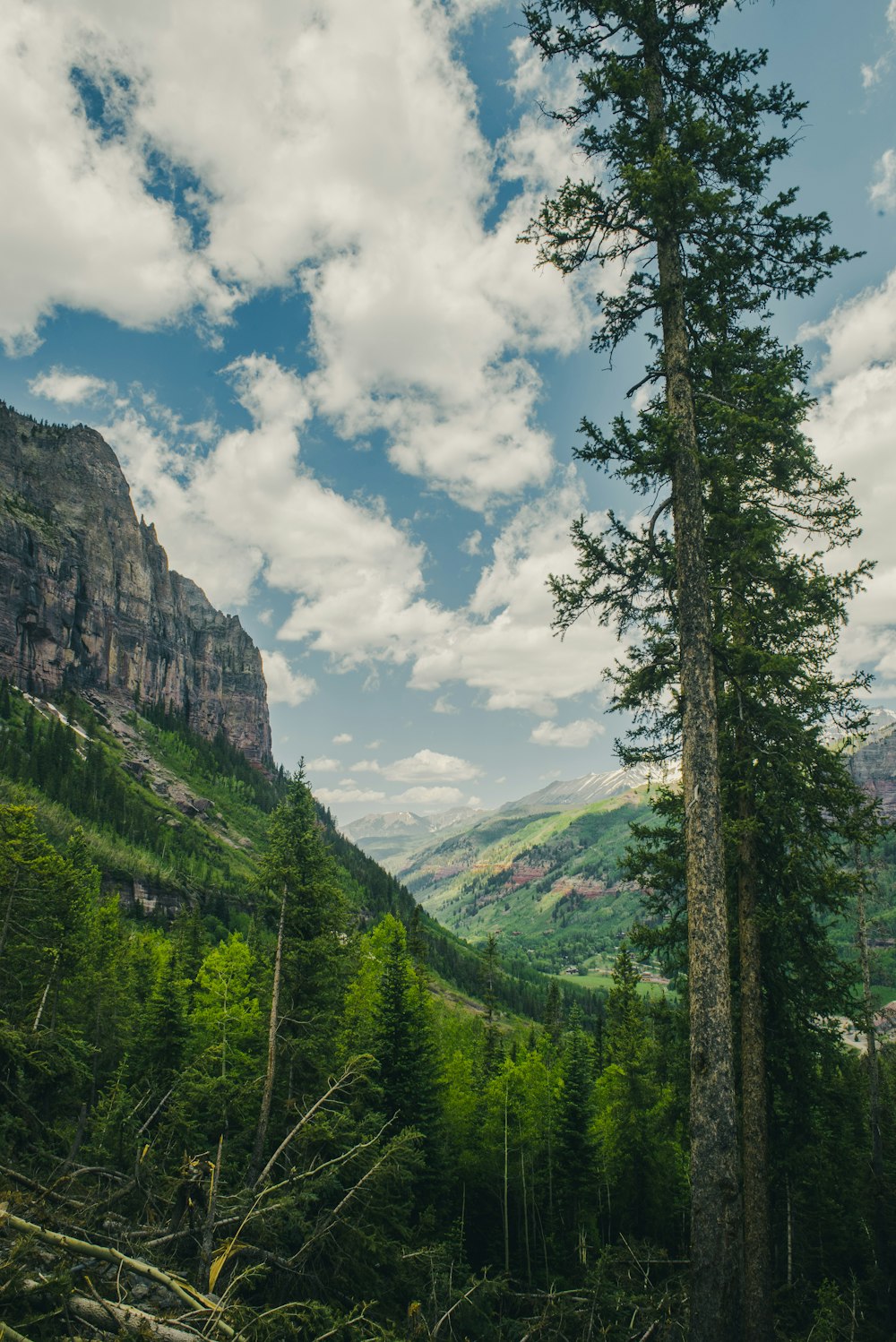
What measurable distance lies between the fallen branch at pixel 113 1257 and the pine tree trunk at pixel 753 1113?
299 inches

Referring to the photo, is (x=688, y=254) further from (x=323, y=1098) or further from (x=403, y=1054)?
(x=403, y=1054)

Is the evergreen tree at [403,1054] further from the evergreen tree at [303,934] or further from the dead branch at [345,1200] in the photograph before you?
the dead branch at [345,1200]

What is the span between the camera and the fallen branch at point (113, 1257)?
4.86 metres

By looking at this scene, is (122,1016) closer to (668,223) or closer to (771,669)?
(771,669)

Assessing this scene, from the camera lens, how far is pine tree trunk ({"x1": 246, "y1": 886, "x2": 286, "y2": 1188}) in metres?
14.0

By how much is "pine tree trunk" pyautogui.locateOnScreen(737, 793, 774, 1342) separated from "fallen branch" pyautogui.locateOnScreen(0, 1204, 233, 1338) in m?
7.59

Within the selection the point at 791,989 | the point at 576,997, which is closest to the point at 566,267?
the point at 791,989

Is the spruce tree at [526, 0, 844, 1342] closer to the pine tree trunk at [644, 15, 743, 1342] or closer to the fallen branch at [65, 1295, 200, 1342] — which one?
the pine tree trunk at [644, 15, 743, 1342]

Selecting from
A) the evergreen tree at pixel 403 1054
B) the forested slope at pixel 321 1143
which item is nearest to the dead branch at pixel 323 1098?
the forested slope at pixel 321 1143

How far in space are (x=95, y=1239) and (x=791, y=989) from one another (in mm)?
11203

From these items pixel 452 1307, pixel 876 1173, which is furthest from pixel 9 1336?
pixel 876 1173

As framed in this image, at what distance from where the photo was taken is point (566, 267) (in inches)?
356

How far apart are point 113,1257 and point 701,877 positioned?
6470 mm

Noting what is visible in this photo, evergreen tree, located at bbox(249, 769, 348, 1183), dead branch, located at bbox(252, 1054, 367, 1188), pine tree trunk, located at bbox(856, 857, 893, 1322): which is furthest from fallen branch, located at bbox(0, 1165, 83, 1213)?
pine tree trunk, located at bbox(856, 857, 893, 1322)
